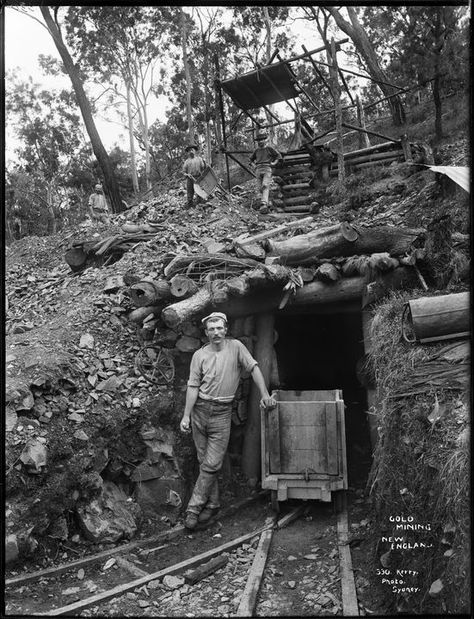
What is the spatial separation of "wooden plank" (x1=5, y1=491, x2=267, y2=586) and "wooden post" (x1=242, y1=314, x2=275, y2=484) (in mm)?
529

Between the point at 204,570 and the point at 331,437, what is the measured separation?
190 cm

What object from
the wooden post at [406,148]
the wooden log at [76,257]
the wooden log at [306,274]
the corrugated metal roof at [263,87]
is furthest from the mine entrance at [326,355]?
the corrugated metal roof at [263,87]

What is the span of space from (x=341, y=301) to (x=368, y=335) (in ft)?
2.65

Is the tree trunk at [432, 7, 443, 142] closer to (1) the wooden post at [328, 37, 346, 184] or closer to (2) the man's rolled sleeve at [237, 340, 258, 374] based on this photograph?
(1) the wooden post at [328, 37, 346, 184]

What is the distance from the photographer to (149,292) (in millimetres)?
6117

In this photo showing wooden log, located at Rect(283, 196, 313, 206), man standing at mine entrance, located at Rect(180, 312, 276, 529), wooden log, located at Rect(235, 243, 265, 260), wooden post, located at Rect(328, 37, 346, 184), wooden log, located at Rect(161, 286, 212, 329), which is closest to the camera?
man standing at mine entrance, located at Rect(180, 312, 276, 529)

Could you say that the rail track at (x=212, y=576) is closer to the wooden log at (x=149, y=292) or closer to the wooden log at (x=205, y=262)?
the wooden log at (x=149, y=292)

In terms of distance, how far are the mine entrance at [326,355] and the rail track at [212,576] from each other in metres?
3.00

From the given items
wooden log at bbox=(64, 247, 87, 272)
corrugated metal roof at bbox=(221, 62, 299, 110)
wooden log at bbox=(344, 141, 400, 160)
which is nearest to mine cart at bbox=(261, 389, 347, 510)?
wooden log at bbox=(64, 247, 87, 272)

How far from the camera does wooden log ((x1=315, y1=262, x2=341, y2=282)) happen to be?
6.36 m

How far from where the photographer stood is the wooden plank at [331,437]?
211 inches

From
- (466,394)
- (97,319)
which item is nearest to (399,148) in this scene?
(97,319)

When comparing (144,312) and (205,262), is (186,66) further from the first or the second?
(144,312)

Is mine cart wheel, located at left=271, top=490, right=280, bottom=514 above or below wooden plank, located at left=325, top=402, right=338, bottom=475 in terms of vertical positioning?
below
